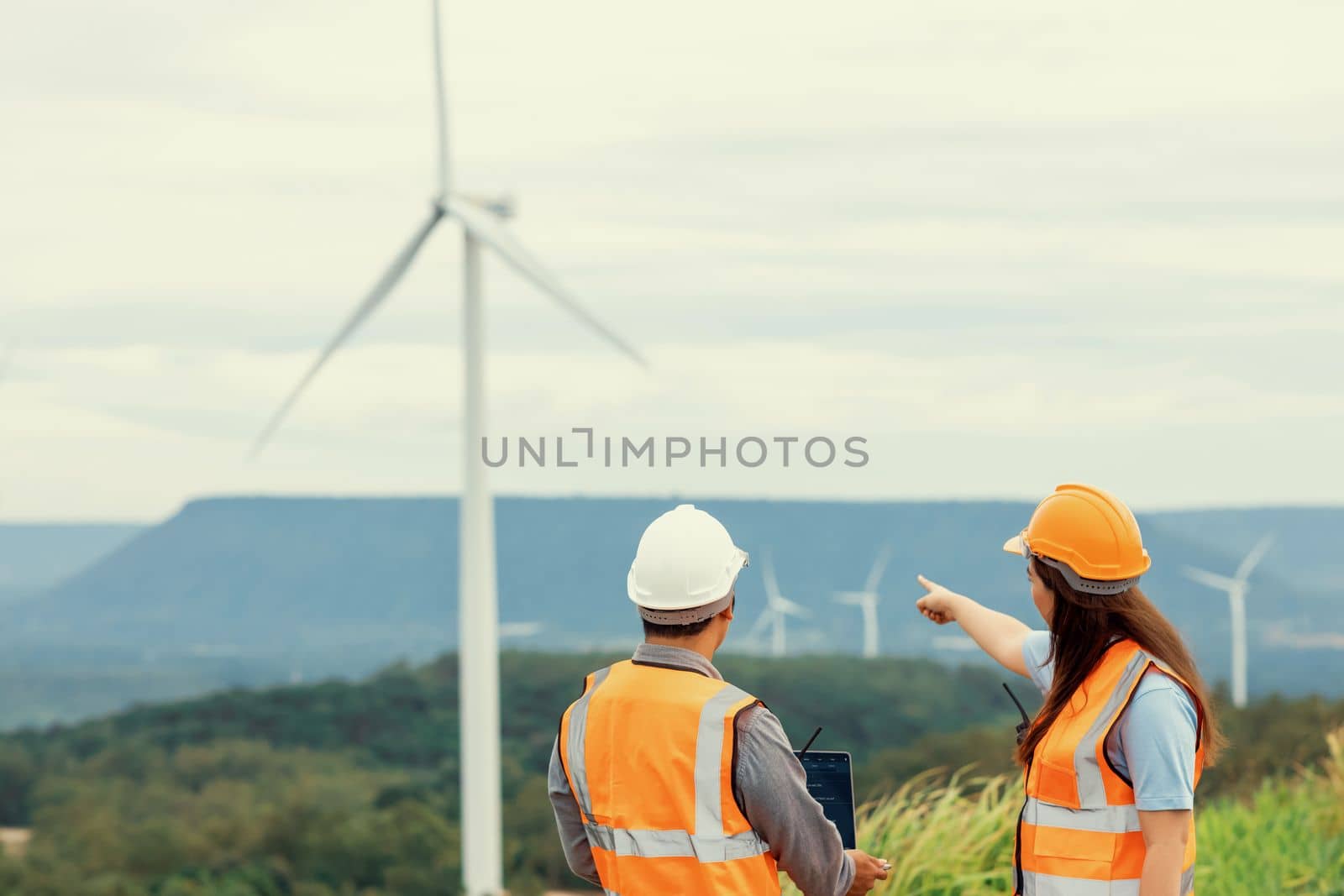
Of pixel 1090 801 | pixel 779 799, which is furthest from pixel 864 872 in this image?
pixel 1090 801

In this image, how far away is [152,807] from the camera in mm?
106875

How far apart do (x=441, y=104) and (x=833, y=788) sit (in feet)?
82.5

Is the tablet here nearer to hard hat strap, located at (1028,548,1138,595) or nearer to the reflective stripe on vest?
the reflective stripe on vest

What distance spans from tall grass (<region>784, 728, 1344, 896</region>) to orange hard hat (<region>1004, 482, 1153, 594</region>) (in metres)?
4.94

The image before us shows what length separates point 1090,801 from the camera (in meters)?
5.22

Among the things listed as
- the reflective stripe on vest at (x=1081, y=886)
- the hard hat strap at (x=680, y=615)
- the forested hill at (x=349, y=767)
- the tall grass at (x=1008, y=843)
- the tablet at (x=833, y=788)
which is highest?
the hard hat strap at (x=680, y=615)

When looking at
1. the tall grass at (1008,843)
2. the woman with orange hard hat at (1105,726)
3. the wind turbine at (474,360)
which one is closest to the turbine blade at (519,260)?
the wind turbine at (474,360)

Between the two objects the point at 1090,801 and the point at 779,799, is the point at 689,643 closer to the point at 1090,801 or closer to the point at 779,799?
the point at 779,799

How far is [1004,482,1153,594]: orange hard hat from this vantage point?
541 cm

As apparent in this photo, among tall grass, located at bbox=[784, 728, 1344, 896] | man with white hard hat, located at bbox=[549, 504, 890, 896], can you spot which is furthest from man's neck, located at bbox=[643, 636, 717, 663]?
tall grass, located at bbox=[784, 728, 1344, 896]

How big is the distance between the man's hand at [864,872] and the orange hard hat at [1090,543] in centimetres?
110

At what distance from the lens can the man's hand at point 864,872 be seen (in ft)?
17.4

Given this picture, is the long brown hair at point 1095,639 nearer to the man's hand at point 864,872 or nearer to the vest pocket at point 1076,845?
the vest pocket at point 1076,845

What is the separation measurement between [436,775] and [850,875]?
105 metres
